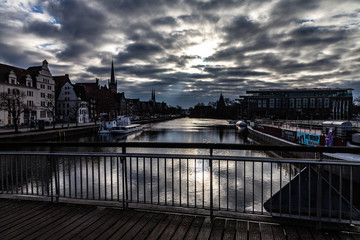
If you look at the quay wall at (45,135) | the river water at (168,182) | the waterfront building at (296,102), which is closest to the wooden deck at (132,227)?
the river water at (168,182)

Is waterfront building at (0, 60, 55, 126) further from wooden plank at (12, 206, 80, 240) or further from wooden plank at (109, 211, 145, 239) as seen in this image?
wooden plank at (109, 211, 145, 239)

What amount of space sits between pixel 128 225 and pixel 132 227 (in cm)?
11

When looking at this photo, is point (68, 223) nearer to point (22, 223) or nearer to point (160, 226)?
point (22, 223)

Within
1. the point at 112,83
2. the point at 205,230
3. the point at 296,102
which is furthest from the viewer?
the point at 112,83

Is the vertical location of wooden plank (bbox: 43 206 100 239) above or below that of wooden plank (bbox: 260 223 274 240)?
below

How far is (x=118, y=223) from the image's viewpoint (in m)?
4.09

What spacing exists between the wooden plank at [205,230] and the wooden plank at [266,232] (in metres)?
0.84

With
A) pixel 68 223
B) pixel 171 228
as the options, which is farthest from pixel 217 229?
pixel 68 223

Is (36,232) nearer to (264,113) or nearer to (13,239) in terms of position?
(13,239)

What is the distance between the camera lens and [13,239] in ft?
11.8

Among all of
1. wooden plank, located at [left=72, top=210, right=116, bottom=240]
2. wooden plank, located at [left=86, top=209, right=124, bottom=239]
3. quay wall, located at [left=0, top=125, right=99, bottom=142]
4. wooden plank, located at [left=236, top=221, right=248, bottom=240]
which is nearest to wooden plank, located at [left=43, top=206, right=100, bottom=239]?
wooden plank, located at [left=72, top=210, right=116, bottom=240]

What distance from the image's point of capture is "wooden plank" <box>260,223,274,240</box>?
11.6ft

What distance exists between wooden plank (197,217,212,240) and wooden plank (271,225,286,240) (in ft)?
3.39

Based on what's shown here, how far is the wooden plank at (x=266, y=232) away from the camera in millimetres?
3547
